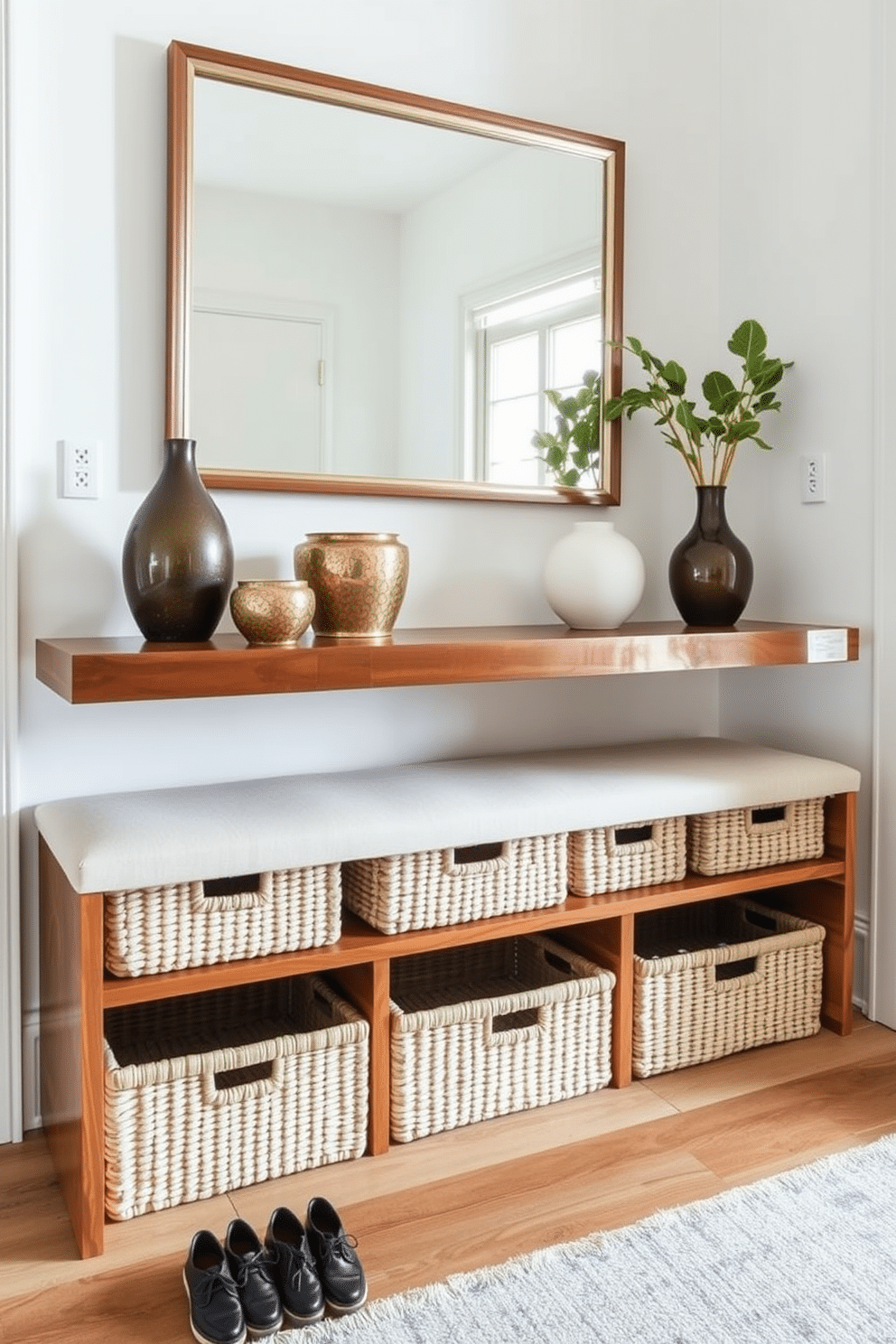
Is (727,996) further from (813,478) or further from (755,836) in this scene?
(813,478)

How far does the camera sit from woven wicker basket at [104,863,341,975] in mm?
1628

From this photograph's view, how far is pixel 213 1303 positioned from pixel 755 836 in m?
1.31

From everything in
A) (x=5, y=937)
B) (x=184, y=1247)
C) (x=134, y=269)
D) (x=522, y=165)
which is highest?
(x=522, y=165)

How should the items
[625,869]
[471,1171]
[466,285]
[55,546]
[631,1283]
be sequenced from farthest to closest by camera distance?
[466,285]
[625,869]
[55,546]
[471,1171]
[631,1283]

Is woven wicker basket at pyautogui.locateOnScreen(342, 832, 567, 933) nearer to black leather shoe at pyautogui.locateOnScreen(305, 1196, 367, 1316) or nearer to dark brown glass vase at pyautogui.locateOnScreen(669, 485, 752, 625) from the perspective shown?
black leather shoe at pyautogui.locateOnScreen(305, 1196, 367, 1316)

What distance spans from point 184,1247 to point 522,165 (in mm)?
2108

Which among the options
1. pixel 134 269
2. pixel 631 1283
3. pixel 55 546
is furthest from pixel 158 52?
pixel 631 1283

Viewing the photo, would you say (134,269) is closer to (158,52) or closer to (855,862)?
(158,52)

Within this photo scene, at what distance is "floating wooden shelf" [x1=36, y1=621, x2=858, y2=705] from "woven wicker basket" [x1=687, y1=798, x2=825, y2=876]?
1.02 feet

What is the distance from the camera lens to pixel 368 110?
215 cm

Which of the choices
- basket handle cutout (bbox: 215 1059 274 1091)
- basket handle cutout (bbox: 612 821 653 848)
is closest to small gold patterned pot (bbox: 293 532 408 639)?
basket handle cutout (bbox: 612 821 653 848)

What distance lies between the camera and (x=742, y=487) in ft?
8.54

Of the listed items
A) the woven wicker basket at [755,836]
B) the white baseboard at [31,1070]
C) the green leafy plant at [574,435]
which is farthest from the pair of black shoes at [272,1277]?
the green leafy plant at [574,435]

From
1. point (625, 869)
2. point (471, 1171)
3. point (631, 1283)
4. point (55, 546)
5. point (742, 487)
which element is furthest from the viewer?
point (742, 487)
